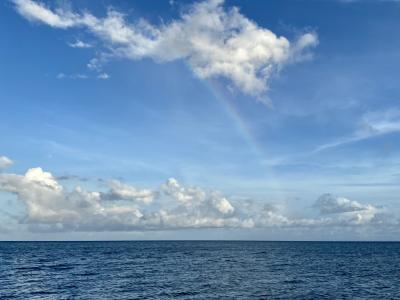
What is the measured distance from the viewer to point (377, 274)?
96.4m

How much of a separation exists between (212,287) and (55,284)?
2761 cm

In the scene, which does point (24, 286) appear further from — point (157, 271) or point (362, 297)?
point (362, 297)

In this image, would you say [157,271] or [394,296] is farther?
[157,271]

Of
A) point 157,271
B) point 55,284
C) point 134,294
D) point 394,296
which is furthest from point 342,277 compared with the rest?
point 55,284

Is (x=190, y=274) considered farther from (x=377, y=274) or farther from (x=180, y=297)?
(x=377, y=274)

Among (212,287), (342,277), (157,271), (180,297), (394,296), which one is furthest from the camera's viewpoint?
(157,271)

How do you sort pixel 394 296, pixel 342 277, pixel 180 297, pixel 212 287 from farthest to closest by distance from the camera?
pixel 342 277, pixel 212 287, pixel 394 296, pixel 180 297

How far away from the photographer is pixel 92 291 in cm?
6562

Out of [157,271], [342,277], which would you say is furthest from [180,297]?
[342,277]

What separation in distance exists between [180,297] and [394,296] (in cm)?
3347

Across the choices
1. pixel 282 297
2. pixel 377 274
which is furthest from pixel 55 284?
pixel 377 274

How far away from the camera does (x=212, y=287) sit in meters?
70.4

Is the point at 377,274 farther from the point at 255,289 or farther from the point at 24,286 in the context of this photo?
the point at 24,286

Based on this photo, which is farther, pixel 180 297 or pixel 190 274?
pixel 190 274
